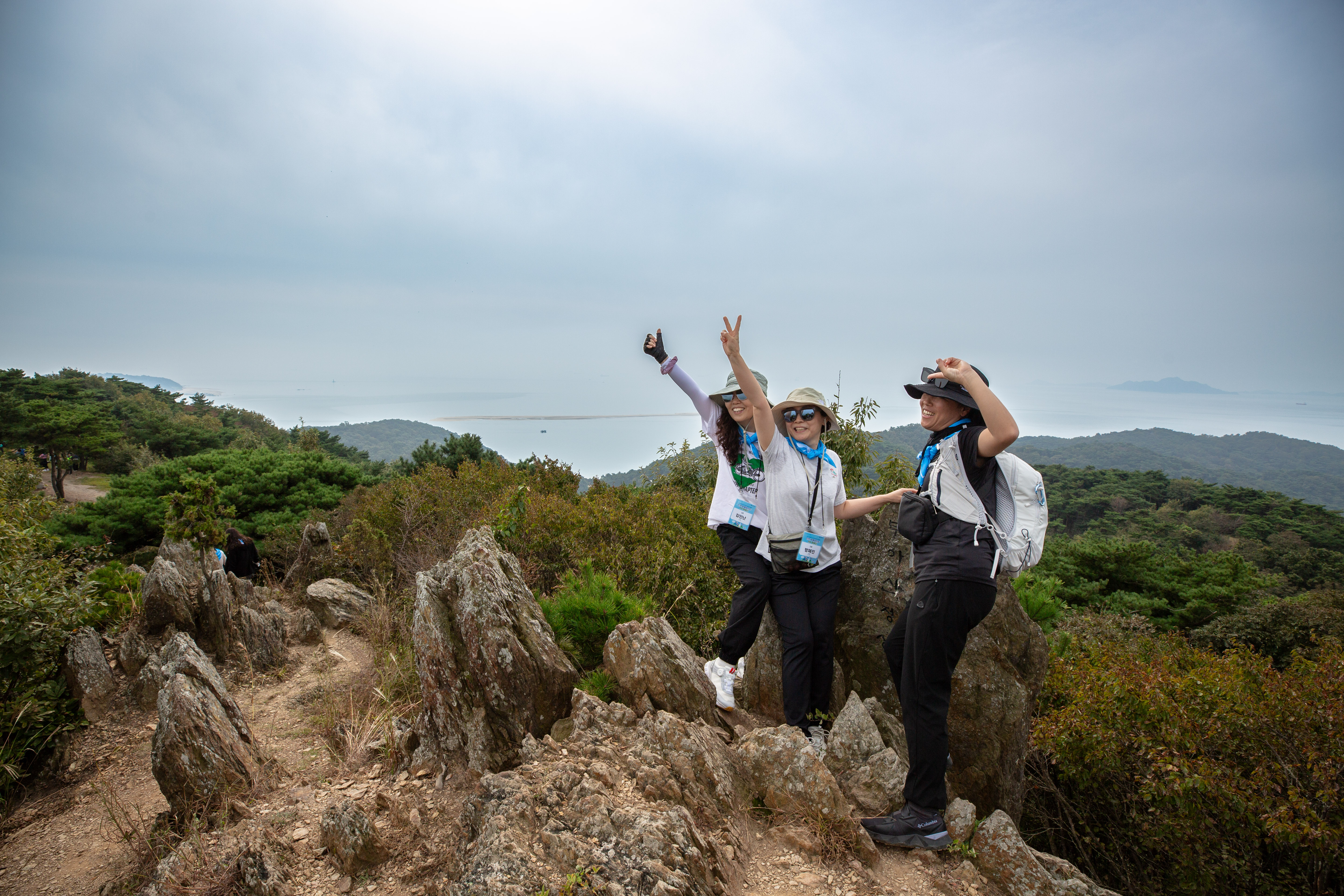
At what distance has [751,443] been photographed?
4.51 metres

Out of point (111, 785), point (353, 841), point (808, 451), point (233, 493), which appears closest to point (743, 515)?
point (808, 451)

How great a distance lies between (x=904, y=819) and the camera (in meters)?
3.44

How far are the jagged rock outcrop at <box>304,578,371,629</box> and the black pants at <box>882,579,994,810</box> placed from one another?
8216mm

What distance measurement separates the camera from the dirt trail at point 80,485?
1302 inches

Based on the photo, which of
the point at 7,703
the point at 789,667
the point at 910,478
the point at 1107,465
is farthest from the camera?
the point at 1107,465

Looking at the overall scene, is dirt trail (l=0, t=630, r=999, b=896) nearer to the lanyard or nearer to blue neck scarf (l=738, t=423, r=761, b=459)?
the lanyard

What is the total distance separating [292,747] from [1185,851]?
273 inches

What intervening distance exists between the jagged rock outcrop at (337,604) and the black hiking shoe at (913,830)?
8050 mm

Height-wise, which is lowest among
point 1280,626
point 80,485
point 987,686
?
point 80,485

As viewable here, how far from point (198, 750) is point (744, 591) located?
386 centimetres

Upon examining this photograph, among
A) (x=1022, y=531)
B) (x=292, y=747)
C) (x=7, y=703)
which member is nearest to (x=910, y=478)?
(x=1022, y=531)

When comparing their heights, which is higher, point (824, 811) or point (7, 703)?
point (824, 811)

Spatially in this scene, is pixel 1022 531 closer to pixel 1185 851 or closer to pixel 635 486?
pixel 1185 851

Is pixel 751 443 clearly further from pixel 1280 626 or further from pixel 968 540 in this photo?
pixel 1280 626
